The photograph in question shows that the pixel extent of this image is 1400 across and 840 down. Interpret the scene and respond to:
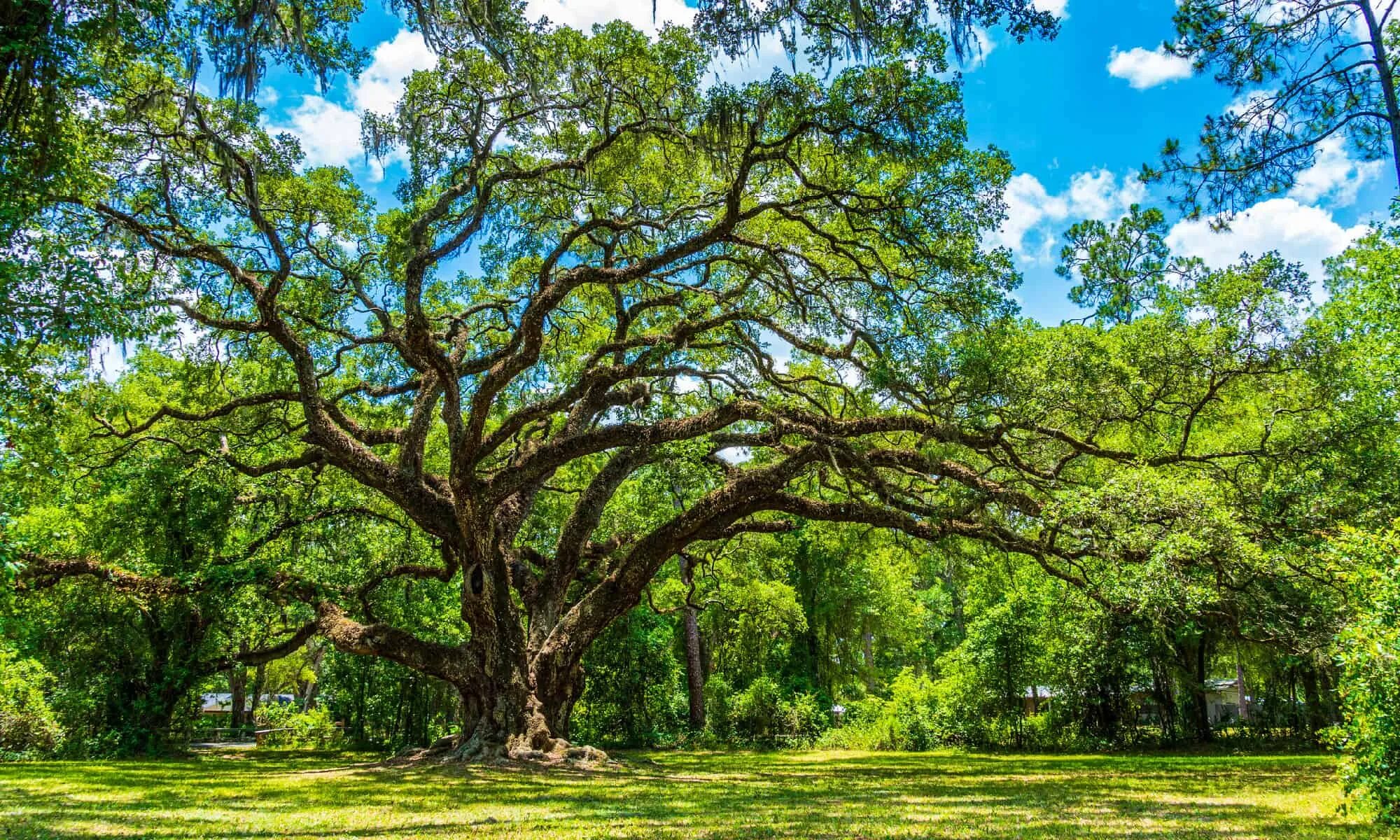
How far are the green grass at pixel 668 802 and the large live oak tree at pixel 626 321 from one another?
247cm

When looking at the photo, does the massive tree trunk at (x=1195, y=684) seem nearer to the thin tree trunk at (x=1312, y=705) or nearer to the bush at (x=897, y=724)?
the thin tree trunk at (x=1312, y=705)

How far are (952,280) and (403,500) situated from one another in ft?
27.4

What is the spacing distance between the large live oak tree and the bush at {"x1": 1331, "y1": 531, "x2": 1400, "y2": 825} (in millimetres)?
3147

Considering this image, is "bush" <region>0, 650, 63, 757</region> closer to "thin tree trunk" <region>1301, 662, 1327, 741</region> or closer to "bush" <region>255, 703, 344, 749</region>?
"bush" <region>255, 703, 344, 749</region>

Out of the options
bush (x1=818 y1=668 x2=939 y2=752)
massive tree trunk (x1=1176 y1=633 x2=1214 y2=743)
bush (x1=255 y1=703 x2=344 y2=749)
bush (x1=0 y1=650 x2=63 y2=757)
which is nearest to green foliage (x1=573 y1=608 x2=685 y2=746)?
bush (x1=818 y1=668 x2=939 y2=752)

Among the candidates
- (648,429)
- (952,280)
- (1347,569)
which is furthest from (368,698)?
(1347,569)

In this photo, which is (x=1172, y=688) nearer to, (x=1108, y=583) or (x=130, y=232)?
(x=1108, y=583)

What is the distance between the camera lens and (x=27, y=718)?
13.0 metres

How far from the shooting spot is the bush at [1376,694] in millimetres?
5012

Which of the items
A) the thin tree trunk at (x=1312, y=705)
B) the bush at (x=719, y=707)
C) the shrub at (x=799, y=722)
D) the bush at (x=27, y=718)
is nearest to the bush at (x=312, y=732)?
the bush at (x=27, y=718)

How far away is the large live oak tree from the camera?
947 cm

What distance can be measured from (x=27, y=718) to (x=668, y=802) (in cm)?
1271

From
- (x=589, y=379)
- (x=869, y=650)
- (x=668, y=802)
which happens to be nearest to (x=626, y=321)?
(x=589, y=379)

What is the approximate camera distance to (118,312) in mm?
5879
